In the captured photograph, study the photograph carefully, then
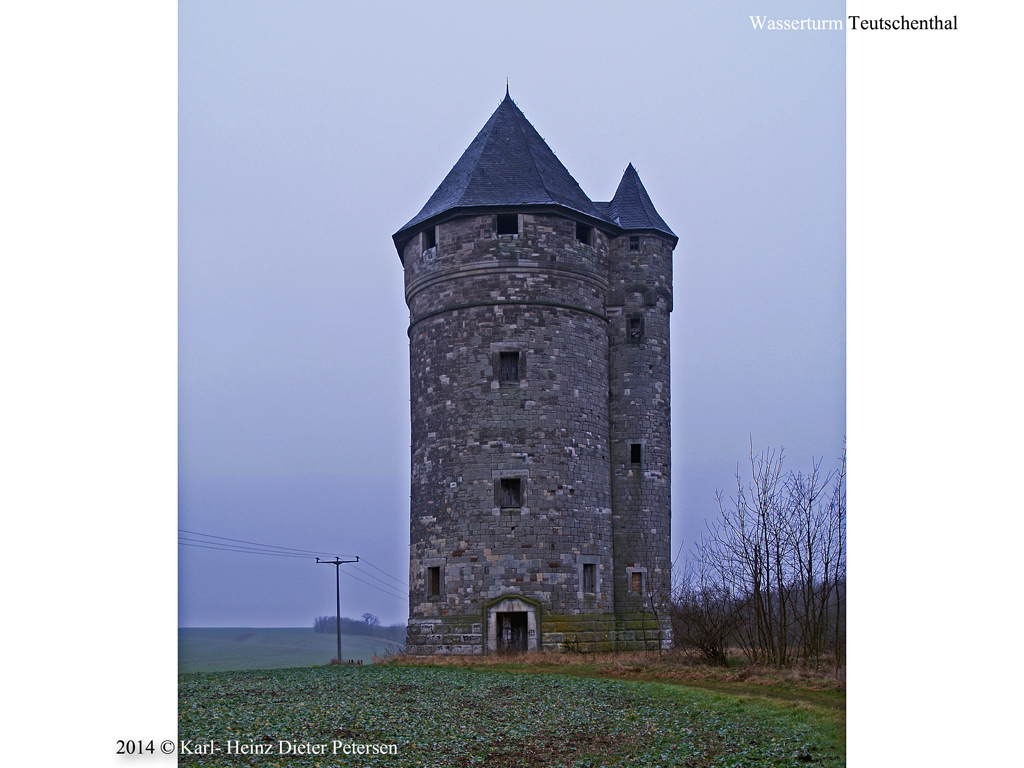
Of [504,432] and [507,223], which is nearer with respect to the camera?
[504,432]

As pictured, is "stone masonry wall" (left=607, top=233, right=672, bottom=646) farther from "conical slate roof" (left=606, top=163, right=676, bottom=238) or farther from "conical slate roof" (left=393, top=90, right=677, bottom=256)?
"conical slate roof" (left=393, top=90, right=677, bottom=256)

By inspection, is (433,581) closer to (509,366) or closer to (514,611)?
(514,611)

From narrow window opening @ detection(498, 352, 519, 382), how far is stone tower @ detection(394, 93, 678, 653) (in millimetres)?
56

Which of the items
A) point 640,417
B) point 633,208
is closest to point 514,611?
point 640,417

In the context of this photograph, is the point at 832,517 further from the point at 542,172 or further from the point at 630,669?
the point at 542,172

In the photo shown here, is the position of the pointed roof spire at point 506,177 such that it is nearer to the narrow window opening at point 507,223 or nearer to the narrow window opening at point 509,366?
the narrow window opening at point 507,223

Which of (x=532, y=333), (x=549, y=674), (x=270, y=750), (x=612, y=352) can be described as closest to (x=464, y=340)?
(x=532, y=333)

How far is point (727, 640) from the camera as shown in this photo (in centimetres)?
2164

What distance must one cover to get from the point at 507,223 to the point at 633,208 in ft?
17.6

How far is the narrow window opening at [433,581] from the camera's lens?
25780 mm

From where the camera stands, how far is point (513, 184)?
27062 mm

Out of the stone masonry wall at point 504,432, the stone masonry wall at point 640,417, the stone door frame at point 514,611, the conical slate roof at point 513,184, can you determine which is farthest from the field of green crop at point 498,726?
the conical slate roof at point 513,184

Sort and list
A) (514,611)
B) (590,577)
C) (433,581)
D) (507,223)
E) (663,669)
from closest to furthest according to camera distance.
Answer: (663,669), (514,611), (433,581), (590,577), (507,223)

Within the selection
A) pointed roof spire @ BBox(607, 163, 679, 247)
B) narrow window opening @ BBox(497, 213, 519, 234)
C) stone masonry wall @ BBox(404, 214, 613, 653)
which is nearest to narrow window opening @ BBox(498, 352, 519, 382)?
stone masonry wall @ BBox(404, 214, 613, 653)
